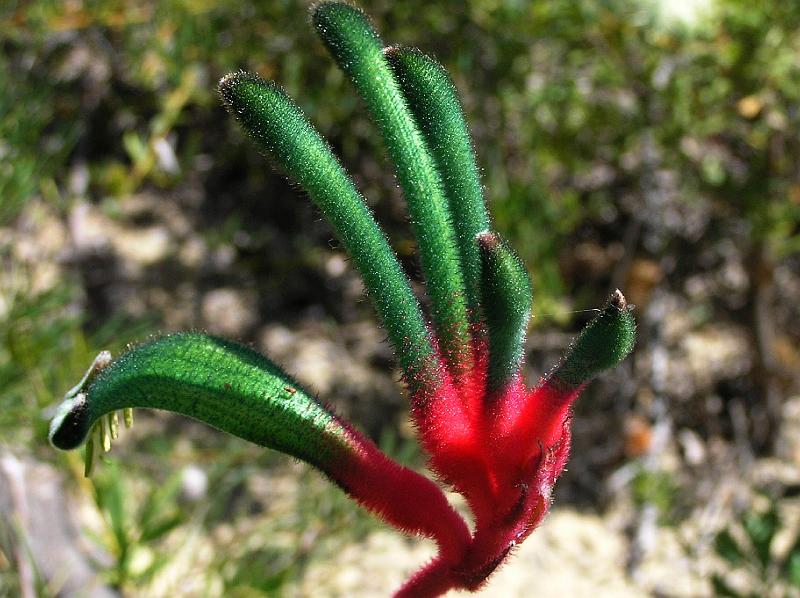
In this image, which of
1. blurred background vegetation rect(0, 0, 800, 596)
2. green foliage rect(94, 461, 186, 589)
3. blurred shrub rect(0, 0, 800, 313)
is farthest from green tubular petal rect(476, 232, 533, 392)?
blurred shrub rect(0, 0, 800, 313)

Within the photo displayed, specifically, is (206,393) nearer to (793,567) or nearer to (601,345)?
(601,345)

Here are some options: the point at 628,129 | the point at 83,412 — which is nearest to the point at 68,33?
the point at 628,129

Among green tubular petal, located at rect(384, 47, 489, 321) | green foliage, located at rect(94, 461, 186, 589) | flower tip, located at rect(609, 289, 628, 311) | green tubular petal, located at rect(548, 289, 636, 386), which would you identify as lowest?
green foliage, located at rect(94, 461, 186, 589)

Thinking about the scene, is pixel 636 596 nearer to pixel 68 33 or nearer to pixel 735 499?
pixel 735 499

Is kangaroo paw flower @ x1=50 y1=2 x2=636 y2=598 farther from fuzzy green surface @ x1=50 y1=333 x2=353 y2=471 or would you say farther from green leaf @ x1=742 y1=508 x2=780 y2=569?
green leaf @ x1=742 y1=508 x2=780 y2=569

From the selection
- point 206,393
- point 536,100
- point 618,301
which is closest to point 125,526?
point 206,393

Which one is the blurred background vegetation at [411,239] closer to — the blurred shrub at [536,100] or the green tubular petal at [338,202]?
the blurred shrub at [536,100]

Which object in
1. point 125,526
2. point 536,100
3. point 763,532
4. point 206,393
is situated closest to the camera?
point 206,393
